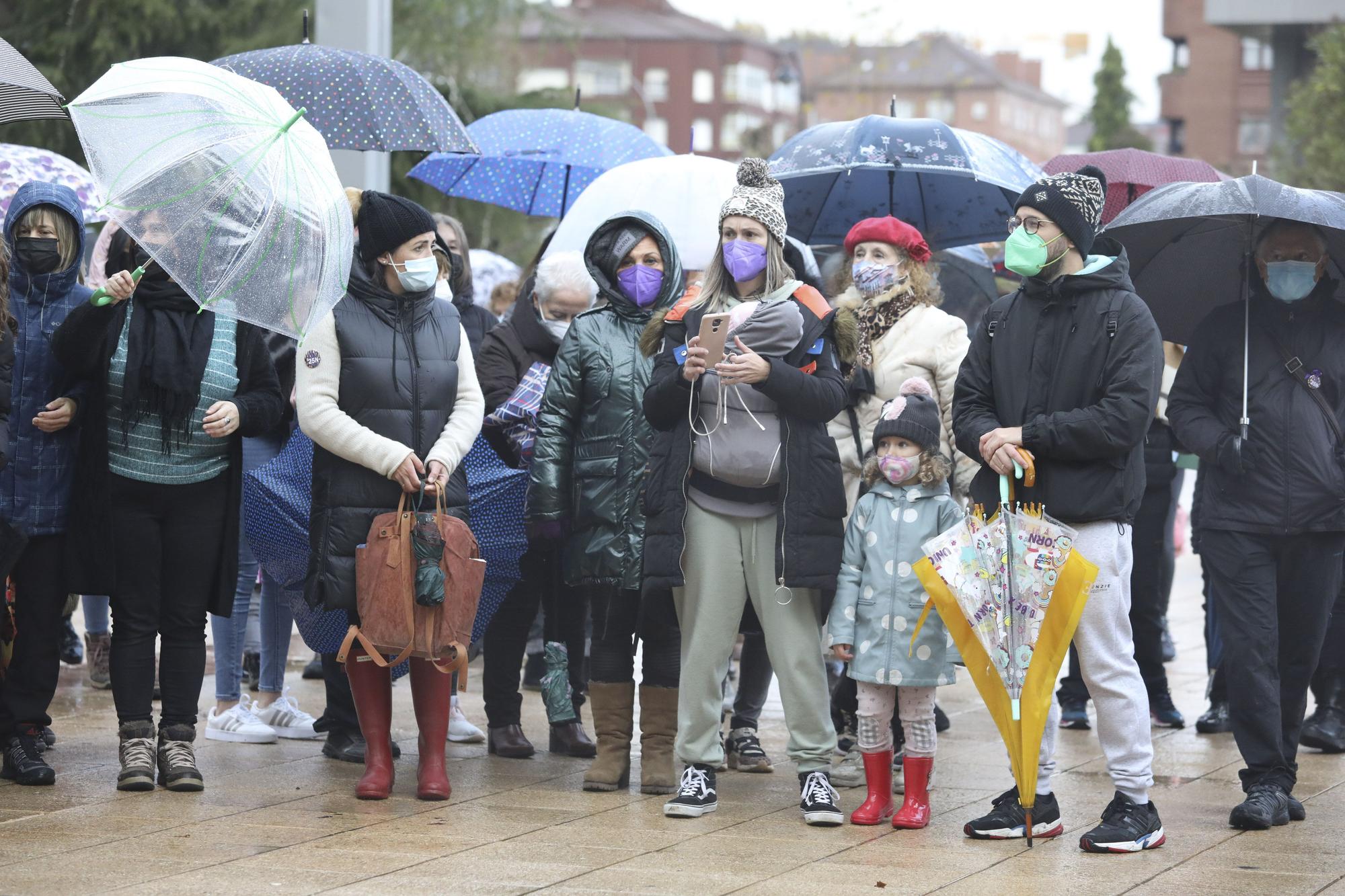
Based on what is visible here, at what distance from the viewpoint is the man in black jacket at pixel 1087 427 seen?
5836 mm

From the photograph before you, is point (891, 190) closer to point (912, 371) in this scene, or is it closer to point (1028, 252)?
point (912, 371)

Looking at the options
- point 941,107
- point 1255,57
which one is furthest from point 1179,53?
point 941,107

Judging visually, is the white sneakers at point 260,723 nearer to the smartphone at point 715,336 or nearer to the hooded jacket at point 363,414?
the hooded jacket at point 363,414

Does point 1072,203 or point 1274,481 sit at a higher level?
point 1072,203

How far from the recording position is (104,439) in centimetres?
648

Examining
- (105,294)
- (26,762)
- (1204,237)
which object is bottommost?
(26,762)

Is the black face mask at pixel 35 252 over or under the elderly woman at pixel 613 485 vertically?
over

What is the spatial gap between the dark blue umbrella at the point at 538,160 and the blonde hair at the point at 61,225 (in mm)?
3355

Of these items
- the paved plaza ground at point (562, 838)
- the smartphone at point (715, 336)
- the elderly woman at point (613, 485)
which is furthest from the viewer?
the elderly woman at point (613, 485)

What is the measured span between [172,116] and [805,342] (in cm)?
230

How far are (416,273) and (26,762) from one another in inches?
90.6

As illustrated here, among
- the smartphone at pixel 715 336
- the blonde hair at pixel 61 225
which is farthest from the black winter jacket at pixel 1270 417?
the blonde hair at pixel 61 225

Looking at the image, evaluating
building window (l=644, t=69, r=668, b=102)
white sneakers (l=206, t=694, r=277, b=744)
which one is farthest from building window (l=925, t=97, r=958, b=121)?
white sneakers (l=206, t=694, r=277, b=744)

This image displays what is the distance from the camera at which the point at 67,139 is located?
1933cm
